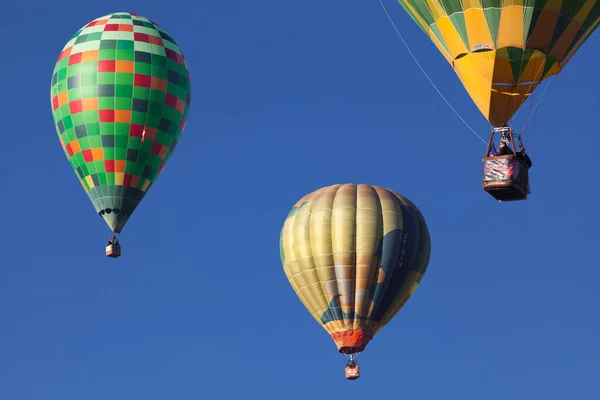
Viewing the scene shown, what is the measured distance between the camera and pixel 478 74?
37594mm

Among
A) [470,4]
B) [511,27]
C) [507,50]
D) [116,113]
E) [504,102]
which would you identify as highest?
[470,4]

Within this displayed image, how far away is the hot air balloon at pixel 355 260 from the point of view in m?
45.5

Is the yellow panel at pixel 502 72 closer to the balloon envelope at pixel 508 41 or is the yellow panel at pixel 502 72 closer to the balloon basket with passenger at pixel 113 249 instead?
the balloon envelope at pixel 508 41

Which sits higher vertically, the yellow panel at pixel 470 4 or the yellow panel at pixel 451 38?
the yellow panel at pixel 470 4

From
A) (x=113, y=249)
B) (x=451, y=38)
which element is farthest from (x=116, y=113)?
(x=451, y=38)

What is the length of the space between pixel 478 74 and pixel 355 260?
29.3ft

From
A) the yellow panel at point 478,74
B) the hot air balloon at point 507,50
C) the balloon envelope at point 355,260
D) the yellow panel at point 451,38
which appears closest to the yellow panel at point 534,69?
the hot air balloon at point 507,50

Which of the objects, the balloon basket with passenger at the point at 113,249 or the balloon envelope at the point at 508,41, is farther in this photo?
the balloon basket with passenger at the point at 113,249

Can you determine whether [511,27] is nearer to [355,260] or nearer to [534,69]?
[534,69]

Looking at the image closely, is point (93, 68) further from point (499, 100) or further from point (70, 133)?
point (499, 100)

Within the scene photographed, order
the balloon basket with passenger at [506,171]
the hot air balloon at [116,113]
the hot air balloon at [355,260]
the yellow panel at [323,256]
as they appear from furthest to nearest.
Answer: the hot air balloon at [116,113]
the yellow panel at [323,256]
the hot air balloon at [355,260]
the balloon basket with passenger at [506,171]

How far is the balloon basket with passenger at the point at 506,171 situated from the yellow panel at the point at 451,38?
1741 millimetres

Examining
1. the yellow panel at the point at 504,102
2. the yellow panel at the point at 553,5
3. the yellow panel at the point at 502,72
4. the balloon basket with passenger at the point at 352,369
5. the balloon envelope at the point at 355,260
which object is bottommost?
the balloon basket with passenger at the point at 352,369

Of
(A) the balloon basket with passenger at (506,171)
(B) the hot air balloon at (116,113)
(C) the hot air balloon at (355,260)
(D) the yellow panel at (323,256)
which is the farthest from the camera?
(B) the hot air balloon at (116,113)
